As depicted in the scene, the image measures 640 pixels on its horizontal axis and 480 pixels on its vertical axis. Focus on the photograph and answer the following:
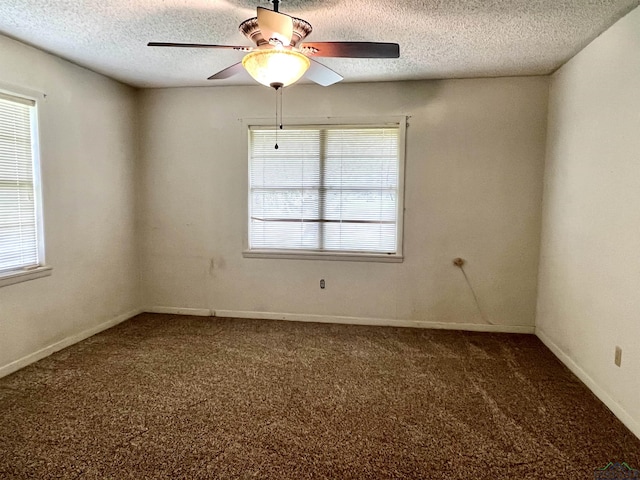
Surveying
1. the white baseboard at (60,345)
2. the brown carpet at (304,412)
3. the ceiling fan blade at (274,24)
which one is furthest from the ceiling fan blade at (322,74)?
the white baseboard at (60,345)

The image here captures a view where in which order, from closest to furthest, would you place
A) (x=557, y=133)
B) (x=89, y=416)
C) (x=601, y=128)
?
(x=89, y=416) → (x=601, y=128) → (x=557, y=133)

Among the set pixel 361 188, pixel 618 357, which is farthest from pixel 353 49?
pixel 618 357

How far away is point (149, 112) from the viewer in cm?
448

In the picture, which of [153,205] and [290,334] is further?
[153,205]

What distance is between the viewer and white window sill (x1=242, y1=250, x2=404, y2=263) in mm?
4191

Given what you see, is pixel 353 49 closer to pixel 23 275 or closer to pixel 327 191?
pixel 327 191

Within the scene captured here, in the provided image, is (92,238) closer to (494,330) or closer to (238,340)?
(238,340)

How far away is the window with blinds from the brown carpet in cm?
113

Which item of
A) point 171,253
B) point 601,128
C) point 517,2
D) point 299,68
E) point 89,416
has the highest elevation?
point 517,2

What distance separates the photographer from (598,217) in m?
2.79

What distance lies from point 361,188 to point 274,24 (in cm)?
243

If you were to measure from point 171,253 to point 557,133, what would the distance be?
13.6 feet

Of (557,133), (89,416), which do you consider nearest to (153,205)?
(89,416)

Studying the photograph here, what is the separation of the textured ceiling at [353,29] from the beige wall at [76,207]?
0.91 ft
